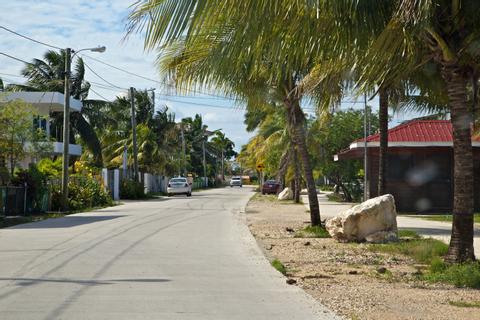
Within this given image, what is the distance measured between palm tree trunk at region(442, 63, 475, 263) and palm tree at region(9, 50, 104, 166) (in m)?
38.3

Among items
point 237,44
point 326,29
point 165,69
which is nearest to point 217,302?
point 237,44

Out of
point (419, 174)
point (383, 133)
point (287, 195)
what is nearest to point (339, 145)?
point (287, 195)

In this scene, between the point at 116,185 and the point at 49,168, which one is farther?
the point at 116,185

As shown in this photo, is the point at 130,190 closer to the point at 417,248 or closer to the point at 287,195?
the point at 287,195

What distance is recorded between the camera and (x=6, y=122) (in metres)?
26.5

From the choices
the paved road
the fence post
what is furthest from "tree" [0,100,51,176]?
the fence post

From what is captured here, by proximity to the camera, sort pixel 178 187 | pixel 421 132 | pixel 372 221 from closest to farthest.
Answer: pixel 372 221
pixel 421 132
pixel 178 187

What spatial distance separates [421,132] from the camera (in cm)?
2850

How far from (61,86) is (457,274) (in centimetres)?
4047

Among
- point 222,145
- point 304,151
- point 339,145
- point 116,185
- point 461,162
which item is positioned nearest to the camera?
point 461,162

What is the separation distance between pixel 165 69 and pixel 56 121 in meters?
39.4

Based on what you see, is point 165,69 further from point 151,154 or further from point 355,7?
point 151,154

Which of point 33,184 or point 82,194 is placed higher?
point 33,184

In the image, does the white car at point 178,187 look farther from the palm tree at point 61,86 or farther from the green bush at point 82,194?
the green bush at point 82,194
